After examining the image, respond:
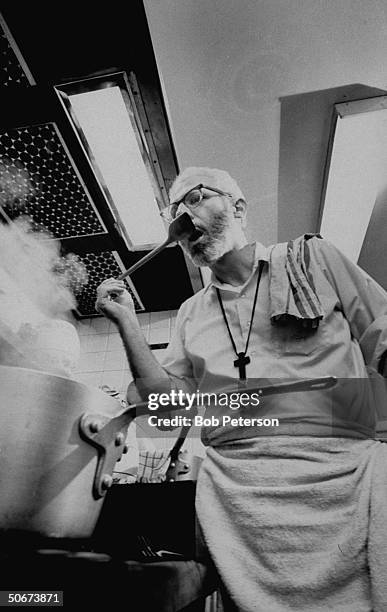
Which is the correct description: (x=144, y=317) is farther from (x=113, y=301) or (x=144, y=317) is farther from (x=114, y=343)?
(x=113, y=301)

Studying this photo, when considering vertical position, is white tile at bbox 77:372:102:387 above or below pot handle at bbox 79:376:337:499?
below

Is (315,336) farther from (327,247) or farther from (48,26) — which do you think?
(48,26)

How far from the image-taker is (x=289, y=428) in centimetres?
80

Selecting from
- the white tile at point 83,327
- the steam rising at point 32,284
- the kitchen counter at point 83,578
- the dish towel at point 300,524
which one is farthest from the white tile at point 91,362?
the kitchen counter at point 83,578

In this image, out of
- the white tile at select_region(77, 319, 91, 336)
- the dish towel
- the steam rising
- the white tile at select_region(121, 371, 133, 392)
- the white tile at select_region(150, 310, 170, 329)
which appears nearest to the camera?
the dish towel

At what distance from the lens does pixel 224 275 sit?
128 cm

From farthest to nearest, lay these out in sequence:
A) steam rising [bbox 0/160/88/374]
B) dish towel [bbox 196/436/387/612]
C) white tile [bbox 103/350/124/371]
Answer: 1. white tile [bbox 103/350/124/371]
2. steam rising [bbox 0/160/88/374]
3. dish towel [bbox 196/436/387/612]

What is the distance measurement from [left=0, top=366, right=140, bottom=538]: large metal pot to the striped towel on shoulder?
56 centimetres

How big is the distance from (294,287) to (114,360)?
246cm

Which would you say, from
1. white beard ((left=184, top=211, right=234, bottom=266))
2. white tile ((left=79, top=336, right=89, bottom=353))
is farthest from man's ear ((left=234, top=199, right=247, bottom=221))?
white tile ((left=79, top=336, right=89, bottom=353))

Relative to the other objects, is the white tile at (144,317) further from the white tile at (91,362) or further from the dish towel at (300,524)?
the dish towel at (300,524)

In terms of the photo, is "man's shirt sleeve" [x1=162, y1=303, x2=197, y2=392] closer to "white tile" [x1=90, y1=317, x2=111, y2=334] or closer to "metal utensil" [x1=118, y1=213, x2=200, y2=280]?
"metal utensil" [x1=118, y1=213, x2=200, y2=280]

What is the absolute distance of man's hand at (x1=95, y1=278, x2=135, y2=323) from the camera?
1.09m

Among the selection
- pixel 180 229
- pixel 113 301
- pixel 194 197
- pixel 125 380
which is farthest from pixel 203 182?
pixel 125 380
